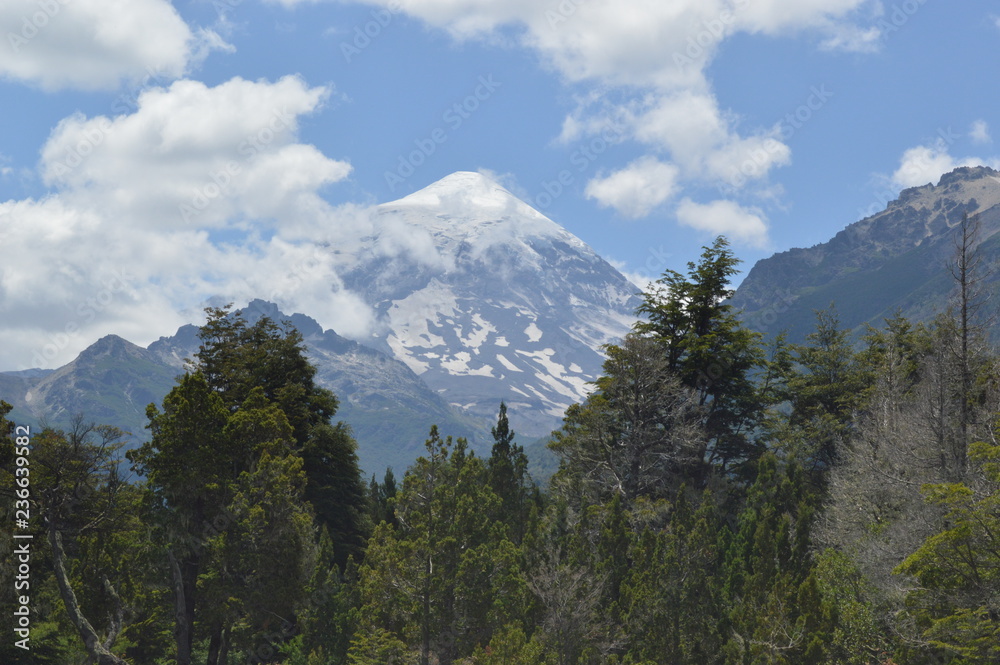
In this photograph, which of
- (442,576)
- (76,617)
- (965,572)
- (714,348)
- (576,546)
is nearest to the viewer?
(965,572)

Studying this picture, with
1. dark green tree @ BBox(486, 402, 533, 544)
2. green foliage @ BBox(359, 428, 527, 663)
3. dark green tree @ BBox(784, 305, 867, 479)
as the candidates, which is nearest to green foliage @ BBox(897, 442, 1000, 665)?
green foliage @ BBox(359, 428, 527, 663)

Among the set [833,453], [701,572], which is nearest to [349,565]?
[701,572]

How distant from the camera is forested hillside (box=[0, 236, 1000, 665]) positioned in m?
25.8

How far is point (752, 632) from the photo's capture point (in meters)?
26.2

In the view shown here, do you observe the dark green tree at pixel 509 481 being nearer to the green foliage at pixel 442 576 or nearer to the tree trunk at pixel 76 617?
the green foliage at pixel 442 576

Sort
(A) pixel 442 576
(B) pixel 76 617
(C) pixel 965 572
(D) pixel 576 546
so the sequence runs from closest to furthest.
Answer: (C) pixel 965 572
(B) pixel 76 617
(D) pixel 576 546
(A) pixel 442 576

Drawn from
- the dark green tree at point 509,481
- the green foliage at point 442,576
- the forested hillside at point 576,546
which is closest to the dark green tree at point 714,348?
the forested hillside at point 576,546

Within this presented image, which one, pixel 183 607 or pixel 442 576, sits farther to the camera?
pixel 183 607

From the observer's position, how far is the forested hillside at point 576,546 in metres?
25.8

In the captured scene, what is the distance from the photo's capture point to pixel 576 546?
30547mm

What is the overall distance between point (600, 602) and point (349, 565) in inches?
733

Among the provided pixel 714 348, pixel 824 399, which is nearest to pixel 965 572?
pixel 714 348

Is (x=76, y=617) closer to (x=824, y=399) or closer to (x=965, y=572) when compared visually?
(x=965, y=572)

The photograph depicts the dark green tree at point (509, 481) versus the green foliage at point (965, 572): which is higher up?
the dark green tree at point (509, 481)
